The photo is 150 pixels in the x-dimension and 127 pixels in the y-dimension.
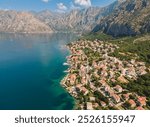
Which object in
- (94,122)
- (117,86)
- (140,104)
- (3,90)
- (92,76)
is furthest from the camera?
(92,76)

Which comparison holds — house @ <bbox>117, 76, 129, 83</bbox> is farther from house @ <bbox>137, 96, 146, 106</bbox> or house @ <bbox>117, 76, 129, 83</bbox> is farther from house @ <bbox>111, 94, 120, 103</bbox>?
house @ <bbox>137, 96, 146, 106</bbox>

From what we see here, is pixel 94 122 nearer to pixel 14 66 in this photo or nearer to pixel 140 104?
pixel 140 104

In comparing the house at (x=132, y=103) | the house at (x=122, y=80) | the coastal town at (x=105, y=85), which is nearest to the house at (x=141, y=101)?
the coastal town at (x=105, y=85)

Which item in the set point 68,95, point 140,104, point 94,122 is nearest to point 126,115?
point 94,122

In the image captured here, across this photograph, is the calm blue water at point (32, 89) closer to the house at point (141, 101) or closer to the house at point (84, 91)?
the house at point (84, 91)

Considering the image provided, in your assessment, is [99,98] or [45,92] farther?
[45,92]

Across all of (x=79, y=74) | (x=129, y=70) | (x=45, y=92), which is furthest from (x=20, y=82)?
(x=129, y=70)

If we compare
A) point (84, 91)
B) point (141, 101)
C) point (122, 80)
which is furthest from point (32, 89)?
point (141, 101)

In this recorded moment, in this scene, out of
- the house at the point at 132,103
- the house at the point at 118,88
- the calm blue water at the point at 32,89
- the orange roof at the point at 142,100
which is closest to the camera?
the house at the point at 132,103

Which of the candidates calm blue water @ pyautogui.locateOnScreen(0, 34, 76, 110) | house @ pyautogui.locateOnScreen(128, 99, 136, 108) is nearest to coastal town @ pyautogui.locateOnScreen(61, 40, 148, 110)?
house @ pyautogui.locateOnScreen(128, 99, 136, 108)

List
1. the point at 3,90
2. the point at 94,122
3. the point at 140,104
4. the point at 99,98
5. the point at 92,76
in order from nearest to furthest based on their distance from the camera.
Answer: the point at 94,122
the point at 140,104
the point at 99,98
the point at 3,90
the point at 92,76

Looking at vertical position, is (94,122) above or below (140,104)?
above
